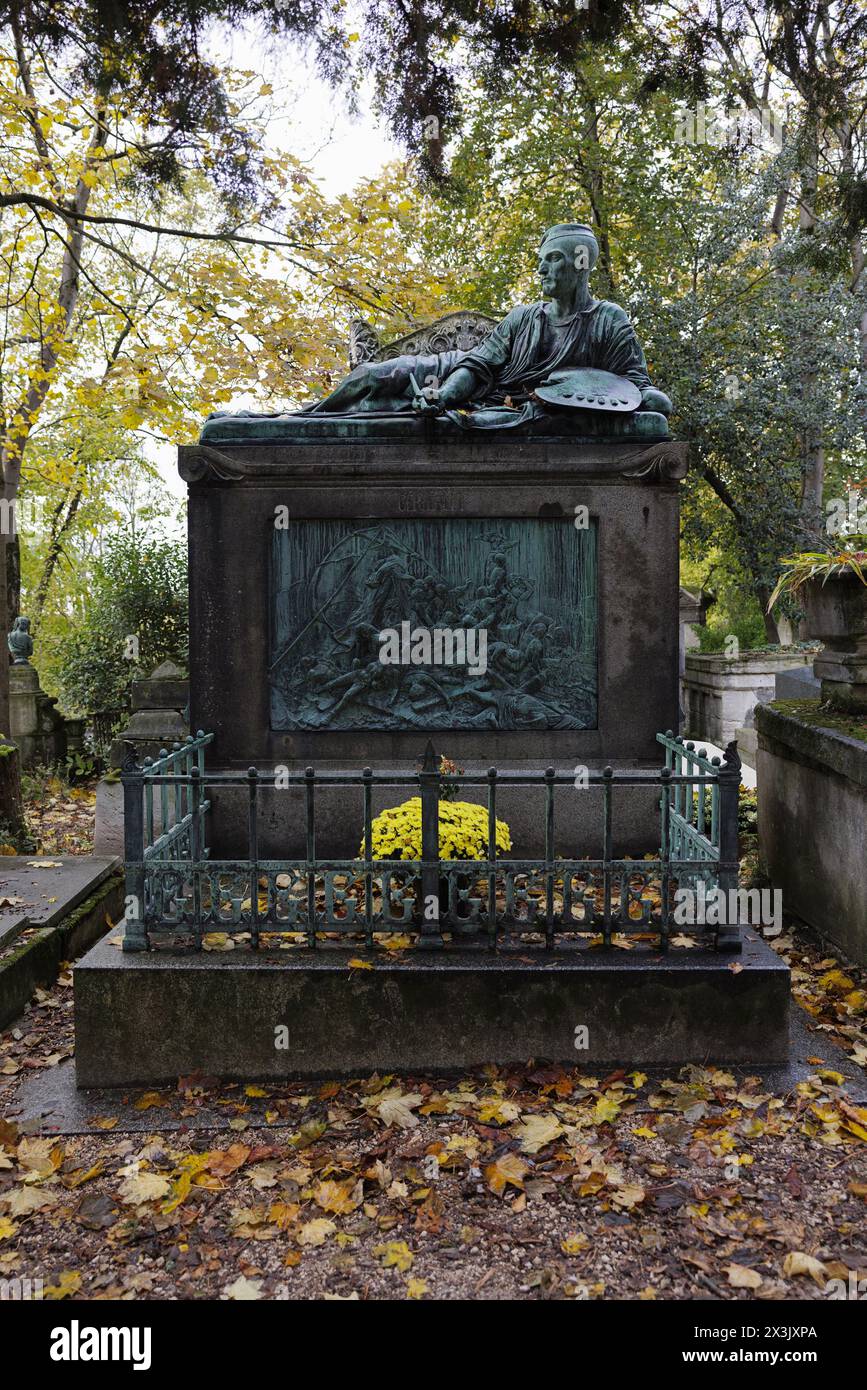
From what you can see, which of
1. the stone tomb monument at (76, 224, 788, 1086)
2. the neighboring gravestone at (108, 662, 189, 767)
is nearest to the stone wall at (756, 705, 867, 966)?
the stone tomb monument at (76, 224, 788, 1086)

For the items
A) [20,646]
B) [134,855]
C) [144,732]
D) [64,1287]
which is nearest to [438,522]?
[134,855]

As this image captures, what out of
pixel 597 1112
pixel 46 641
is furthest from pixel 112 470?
pixel 597 1112

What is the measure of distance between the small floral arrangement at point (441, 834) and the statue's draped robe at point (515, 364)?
307 cm

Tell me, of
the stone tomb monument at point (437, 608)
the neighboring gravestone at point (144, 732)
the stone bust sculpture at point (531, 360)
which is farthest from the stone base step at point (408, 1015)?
the stone bust sculpture at point (531, 360)

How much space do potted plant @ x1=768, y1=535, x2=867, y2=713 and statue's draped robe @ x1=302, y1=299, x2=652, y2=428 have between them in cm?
183

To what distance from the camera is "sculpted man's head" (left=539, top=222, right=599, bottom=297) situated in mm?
6297

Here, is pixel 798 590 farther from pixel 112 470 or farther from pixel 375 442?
pixel 112 470

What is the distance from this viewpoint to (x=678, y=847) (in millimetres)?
5051

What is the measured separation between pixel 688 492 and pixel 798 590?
12.6 meters

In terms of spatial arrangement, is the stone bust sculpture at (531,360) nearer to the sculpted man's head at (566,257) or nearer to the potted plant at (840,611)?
the sculpted man's head at (566,257)

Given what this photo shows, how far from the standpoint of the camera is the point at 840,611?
5.76m

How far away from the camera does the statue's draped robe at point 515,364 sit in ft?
20.8

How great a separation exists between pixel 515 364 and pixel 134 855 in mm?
4420
